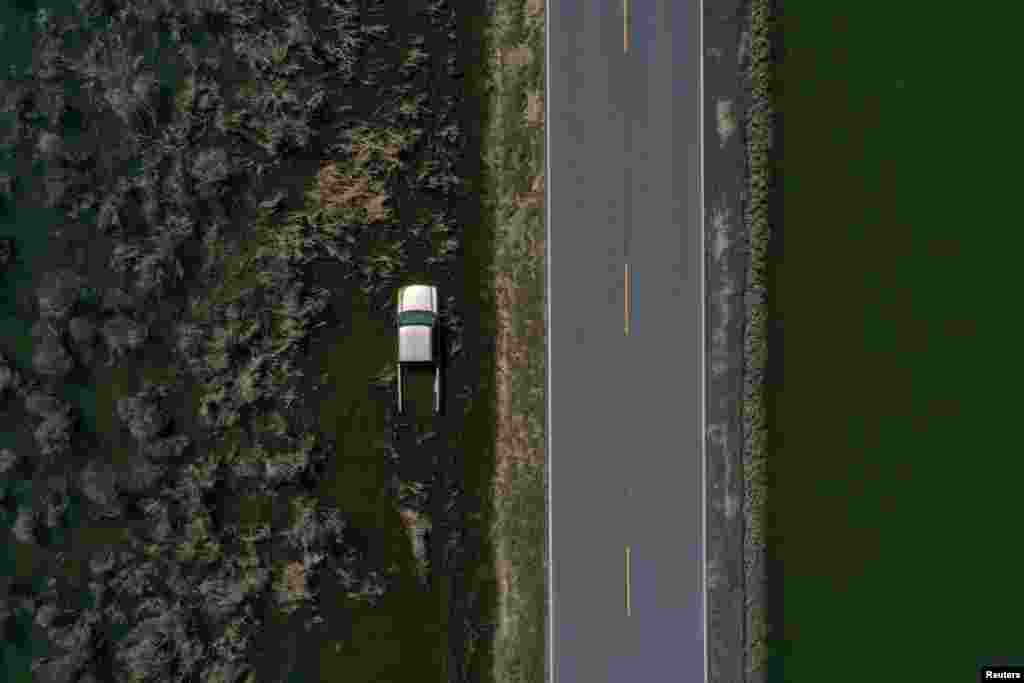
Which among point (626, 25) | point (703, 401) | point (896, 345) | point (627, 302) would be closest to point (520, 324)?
point (627, 302)

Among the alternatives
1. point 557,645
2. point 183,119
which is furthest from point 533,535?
point 183,119

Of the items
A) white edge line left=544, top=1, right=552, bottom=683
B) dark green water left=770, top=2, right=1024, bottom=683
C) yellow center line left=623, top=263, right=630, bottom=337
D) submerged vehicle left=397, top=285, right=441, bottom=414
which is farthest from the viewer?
dark green water left=770, top=2, right=1024, bottom=683

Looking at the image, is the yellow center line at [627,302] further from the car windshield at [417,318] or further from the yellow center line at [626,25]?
the yellow center line at [626,25]

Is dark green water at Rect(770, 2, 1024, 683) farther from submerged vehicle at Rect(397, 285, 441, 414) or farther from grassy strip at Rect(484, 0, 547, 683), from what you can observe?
submerged vehicle at Rect(397, 285, 441, 414)

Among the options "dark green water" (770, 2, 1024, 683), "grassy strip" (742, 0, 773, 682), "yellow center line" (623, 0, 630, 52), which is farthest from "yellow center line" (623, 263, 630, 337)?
"yellow center line" (623, 0, 630, 52)

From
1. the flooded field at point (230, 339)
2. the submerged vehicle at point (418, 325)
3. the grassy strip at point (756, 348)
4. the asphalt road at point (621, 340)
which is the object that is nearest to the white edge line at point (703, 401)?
the asphalt road at point (621, 340)

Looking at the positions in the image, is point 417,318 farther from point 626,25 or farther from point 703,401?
point 626,25

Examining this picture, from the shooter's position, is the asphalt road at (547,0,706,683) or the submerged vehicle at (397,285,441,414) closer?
the submerged vehicle at (397,285,441,414)
